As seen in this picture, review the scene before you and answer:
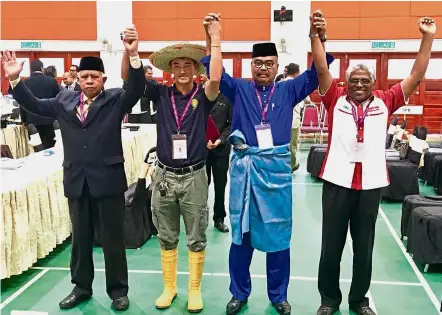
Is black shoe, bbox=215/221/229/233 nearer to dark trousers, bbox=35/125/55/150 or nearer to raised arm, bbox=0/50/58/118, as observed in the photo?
raised arm, bbox=0/50/58/118

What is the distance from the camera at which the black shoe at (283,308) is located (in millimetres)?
3018

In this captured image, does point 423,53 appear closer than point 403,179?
Yes

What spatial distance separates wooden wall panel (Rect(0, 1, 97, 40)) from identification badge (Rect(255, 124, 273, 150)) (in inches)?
416

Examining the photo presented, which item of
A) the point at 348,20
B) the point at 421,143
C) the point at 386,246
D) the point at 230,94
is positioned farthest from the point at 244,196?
the point at 348,20

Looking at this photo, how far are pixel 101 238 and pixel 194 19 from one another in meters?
9.94

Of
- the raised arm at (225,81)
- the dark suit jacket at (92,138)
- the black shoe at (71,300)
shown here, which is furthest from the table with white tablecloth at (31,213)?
the raised arm at (225,81)

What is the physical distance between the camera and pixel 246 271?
3.07m

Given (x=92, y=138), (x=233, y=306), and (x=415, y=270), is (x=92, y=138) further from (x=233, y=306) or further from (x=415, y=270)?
(x=415, y=270)

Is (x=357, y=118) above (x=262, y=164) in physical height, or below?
above

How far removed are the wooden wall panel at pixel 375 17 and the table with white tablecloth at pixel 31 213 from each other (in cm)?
900

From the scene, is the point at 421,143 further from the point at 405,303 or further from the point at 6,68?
the point at 6,68

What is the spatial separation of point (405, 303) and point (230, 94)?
6.02 ft

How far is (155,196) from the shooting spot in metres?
2.97

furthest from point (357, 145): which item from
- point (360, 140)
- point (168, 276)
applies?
point (168, 276)
